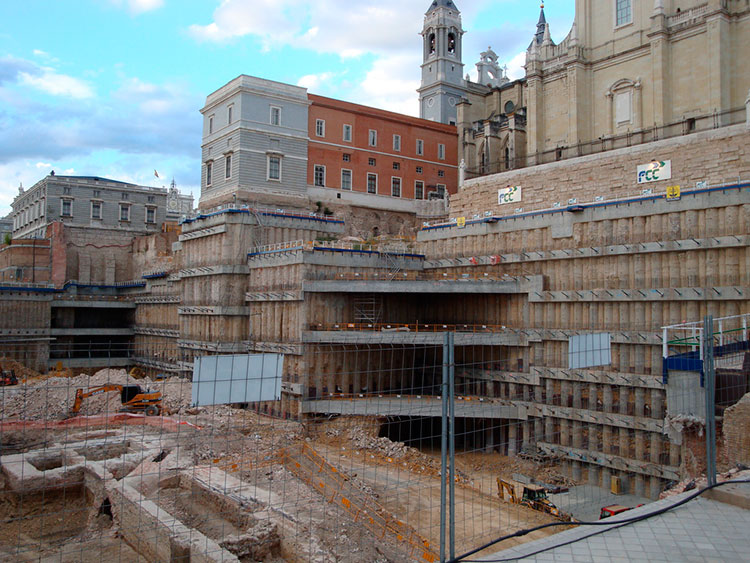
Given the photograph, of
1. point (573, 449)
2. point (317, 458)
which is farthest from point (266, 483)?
point (573, 449)

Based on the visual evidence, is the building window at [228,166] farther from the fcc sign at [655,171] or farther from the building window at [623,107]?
the fcc sign at [655,171]

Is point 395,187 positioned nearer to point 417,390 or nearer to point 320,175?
point 320,175

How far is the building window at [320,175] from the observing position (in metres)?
49.0

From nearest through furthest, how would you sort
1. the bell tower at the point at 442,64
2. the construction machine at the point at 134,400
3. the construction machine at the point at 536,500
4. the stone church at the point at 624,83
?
1. the construction machine at the point at 536,500
2. the construction machine at the point at 134,400
3. the stone church at the point at 624,83
4. the bell tower at the point at 442,64

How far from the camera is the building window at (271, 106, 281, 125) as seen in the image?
46769 millimetres

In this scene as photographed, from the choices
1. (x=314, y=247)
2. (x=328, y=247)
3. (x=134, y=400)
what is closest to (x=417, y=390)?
(x=328, y=247)

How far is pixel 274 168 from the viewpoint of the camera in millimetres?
46844

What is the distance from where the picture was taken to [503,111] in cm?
6125

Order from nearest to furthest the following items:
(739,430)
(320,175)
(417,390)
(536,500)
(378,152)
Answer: (739,430)
(536,500)
(417,390)
(320,175)
(378,152)

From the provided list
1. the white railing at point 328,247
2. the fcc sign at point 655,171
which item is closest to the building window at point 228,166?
the white railing at point 328,247

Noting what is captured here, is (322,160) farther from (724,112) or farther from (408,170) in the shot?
(724,112)

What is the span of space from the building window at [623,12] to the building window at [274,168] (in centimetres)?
2553

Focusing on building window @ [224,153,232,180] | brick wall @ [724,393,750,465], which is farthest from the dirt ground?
building window @ [224,153,232,180]

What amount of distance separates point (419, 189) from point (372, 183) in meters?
5.09
